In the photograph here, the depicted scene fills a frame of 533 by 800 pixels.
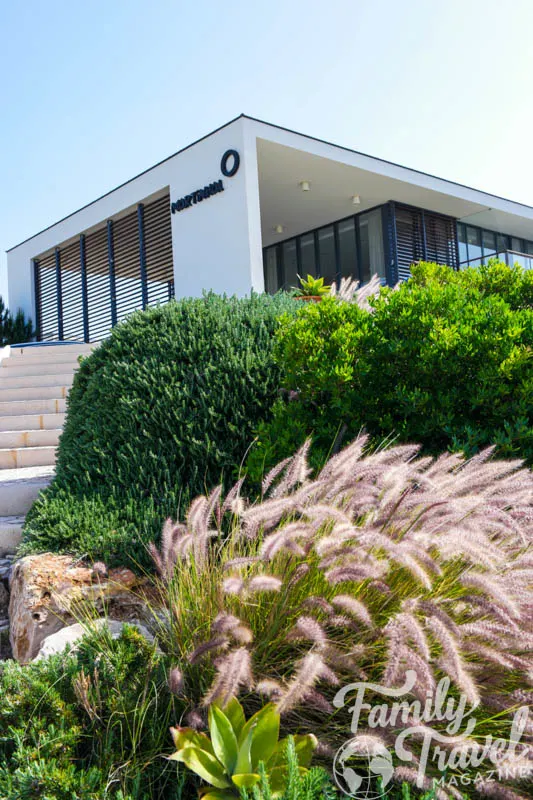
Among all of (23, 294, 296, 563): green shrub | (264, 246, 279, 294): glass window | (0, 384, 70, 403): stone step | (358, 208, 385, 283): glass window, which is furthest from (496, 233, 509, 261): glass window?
(23, 294, 296, 563): green shrub

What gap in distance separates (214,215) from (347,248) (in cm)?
599

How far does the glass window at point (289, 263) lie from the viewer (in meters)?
17.6

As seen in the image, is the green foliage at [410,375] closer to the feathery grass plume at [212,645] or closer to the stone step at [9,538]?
the feathery grass plume at [212,645]

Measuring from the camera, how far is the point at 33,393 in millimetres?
8336

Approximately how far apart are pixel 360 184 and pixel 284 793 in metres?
13.5

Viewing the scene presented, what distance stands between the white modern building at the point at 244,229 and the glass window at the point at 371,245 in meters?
0.03

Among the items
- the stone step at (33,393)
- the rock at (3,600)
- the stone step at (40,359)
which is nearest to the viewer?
the rock at (3,600)

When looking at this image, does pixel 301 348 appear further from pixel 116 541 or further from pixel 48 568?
pixel 48 568

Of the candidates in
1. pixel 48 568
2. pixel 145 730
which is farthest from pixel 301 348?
pixel 145 730

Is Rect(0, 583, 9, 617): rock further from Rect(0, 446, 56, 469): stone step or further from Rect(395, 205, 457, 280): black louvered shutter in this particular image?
Rect(395, 205, 457, 280): black louvered shutter

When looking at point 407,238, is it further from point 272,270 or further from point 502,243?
point 502,243

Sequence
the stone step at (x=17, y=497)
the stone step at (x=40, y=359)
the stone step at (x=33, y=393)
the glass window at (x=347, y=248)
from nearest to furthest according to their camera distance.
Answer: the stone step at (x=17, y=497), the stone step at (x=33, y=393), the stone step at (x=40, y=359), the glass window at (x=347, y=248)

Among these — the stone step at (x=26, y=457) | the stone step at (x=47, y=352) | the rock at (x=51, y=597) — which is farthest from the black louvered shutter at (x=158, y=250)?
the rock at (x=51, y=597)

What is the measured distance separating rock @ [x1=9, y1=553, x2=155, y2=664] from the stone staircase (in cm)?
126
